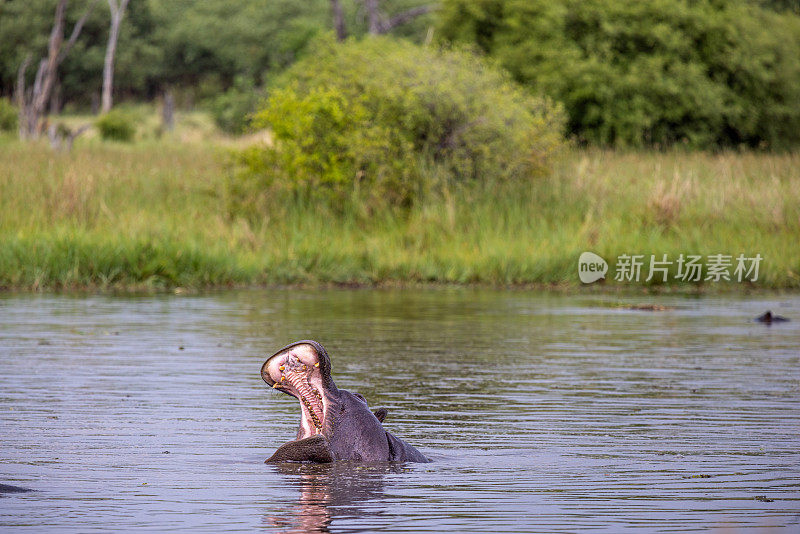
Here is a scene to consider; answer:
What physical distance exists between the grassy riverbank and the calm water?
243 cm

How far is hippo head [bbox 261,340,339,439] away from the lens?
209 inches

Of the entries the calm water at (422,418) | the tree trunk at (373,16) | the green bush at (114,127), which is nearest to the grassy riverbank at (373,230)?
the calm water at (422,418)

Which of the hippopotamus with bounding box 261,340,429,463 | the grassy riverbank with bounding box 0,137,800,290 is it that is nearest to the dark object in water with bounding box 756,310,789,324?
the grassy riverbank with bounding box 0,137,800,290

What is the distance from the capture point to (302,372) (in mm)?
5410

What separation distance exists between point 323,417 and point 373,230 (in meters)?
13.8

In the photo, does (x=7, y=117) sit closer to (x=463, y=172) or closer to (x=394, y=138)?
(x=394, y=138)

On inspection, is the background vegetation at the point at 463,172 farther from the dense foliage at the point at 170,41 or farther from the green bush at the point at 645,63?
the dense foliage at the point at 170,41

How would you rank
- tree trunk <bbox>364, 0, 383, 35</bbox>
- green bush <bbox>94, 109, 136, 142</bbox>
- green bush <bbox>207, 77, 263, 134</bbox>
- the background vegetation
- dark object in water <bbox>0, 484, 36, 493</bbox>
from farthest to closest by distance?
green bush <bbox>207, 77, 263, 134</bbox> → green bush <bbox>94, 109, 136, 142</bbox> → tree trunk <bbox>364, 0, 383, 35</bbox> → the background vegetation → dark object in water <bbox>0, 484, 36, 493</bbox>

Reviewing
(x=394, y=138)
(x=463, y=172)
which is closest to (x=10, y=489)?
(x=394, y=138)

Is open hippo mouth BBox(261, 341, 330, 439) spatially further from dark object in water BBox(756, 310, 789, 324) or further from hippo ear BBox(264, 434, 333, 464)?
dark object in water BBox(756, 310, 789, 324)

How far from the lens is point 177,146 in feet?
100

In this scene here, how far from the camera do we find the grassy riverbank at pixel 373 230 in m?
16.6

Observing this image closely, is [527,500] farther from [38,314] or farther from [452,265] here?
[452,265]

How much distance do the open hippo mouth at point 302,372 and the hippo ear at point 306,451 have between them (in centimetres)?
24
